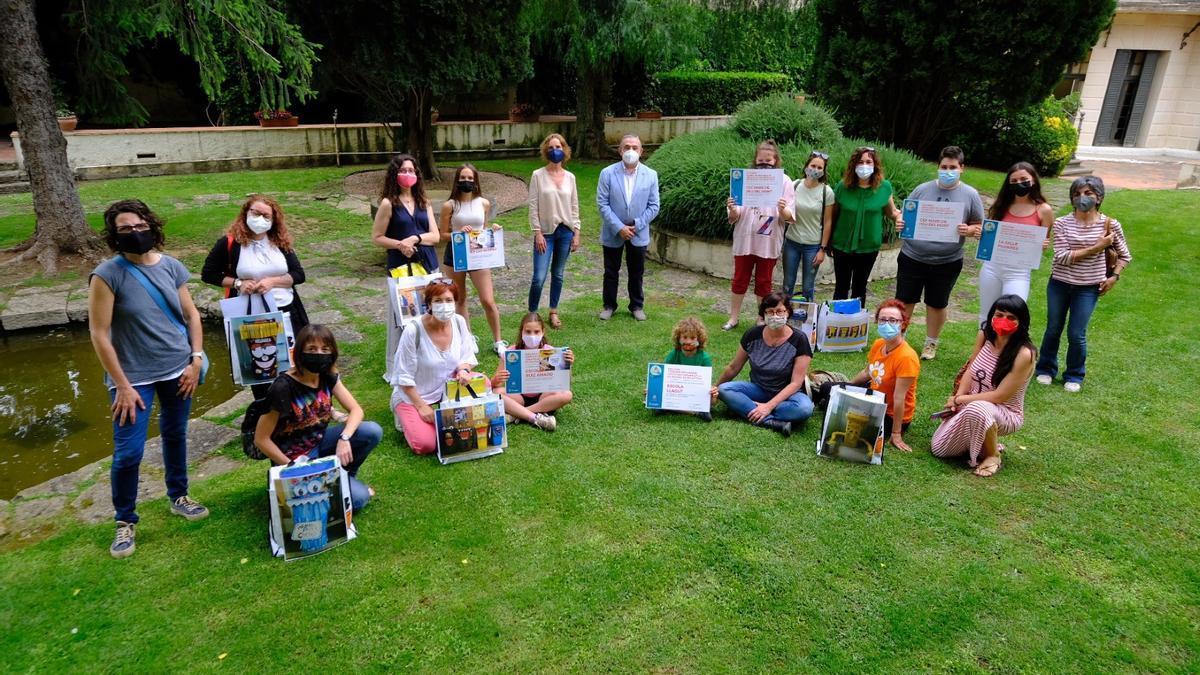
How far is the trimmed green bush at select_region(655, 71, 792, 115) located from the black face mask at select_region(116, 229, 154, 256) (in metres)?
18.6

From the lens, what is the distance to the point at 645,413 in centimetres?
550

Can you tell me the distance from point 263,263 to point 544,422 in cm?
216

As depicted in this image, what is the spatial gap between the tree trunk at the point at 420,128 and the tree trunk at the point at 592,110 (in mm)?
3975

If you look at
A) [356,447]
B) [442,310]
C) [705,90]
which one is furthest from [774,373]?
[705,90]

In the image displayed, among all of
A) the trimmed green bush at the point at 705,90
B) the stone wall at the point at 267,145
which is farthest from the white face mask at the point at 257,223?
the trimmed green bush at the point at 705,90

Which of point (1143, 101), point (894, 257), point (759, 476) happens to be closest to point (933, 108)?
point (894, 257)

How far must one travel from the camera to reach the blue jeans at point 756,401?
5148 millimetres

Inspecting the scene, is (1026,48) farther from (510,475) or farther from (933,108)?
(510,475)

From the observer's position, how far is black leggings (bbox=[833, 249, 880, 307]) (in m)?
6.66

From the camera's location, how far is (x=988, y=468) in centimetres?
468

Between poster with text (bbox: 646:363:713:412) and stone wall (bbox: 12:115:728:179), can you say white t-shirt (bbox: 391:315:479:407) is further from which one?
stone wall (bbox: 12:115:728:179)

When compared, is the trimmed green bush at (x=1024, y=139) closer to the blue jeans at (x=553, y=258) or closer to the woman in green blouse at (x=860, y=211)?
the woman in green blouse at (x=860, y=211)

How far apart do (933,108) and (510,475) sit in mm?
12730

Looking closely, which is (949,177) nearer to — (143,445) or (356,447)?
(356,447)
